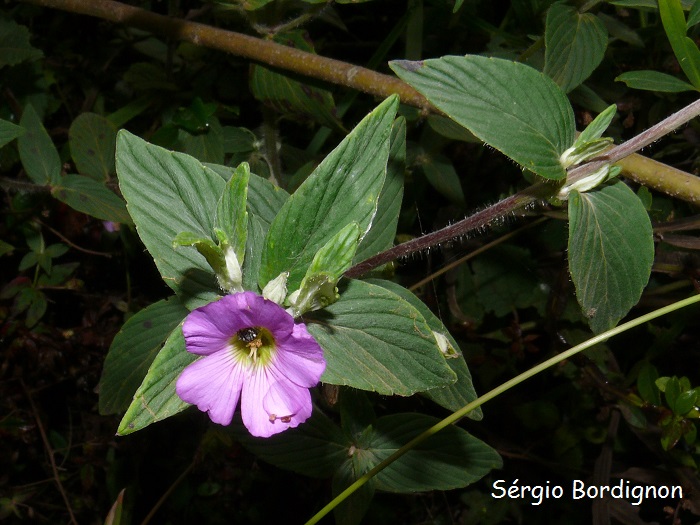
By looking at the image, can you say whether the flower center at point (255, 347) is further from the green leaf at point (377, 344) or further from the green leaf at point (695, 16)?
the green leaf at point (695, 16)

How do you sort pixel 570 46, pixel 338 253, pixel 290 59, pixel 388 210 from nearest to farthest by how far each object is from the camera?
pixel 338 253
pixel 388 210
pixel 570 46
pixel 290 59

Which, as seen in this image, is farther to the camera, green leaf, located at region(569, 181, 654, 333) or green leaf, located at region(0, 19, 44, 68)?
green leaf, located at region(0, 19, 44, 68)

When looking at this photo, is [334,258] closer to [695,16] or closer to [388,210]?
[388,210]

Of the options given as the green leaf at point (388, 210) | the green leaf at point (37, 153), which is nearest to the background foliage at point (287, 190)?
the green leaf at point (37, 153)

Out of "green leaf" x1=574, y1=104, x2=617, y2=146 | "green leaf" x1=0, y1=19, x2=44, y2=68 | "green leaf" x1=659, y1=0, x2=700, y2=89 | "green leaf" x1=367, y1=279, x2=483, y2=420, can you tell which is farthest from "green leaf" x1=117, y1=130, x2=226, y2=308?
"green leaf" x1=0, y1=19, x2=44, y2=68

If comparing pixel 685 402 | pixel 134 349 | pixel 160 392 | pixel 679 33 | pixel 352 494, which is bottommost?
pixel 352 494

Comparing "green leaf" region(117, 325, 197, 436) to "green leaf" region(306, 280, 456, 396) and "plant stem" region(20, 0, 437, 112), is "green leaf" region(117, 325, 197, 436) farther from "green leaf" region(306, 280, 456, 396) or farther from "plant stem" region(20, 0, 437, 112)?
"plant stem" region(20, 0, 437, 112)

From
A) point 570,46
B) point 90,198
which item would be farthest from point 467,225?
point 90,198
